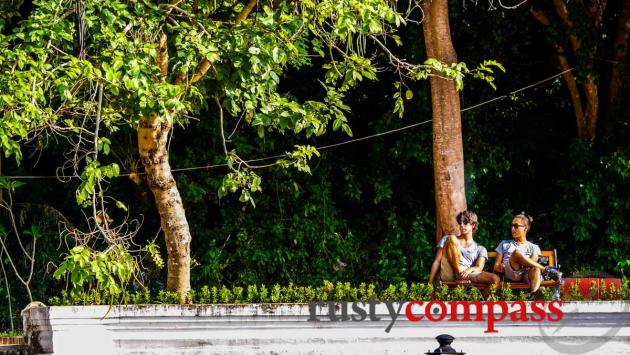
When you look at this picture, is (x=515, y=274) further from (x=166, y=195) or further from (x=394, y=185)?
(x=394, y=185)

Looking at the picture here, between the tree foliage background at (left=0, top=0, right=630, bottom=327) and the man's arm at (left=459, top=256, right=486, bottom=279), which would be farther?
the tree foliage background at (left=0, top=0, right=630, bottom=327)

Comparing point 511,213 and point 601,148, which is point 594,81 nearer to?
point 601,148

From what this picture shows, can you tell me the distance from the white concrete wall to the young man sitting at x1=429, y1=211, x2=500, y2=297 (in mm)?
833

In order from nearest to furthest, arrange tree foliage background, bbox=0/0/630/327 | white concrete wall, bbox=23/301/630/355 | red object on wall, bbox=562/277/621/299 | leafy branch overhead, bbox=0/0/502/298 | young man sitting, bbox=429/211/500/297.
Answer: leafy branch overhead, bbox=0/0/502/298, white concrete wall, bbox=23/301/630/355, red object on wall, bbox=562/277/621/299, young man sitting, bbox=429/211/500/297, tree foliage background, bbox=0/0/630/327

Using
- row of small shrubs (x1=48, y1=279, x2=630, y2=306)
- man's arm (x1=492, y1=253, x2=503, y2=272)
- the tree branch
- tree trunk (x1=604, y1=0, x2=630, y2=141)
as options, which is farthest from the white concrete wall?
tree trunk (x1=604, y1=0, x2=630, y2=141)

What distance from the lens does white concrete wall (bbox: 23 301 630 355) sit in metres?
9.61

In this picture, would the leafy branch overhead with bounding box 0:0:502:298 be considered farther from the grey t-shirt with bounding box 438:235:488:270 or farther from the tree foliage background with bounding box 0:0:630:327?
the tree foliage background with bounding box 0:0:630:327

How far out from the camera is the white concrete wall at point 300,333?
31.5 feet

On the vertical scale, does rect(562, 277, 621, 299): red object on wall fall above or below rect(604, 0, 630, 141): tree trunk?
below

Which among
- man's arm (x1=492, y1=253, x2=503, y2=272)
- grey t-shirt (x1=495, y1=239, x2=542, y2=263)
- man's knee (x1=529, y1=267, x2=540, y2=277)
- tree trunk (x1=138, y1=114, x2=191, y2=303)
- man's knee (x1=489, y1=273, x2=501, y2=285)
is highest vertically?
tree trunk (x1=138, y1=114, x2=191, y2=303)

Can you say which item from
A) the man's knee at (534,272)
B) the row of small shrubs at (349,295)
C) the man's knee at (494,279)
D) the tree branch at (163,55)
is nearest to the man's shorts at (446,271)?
the row of small shrubs at (349,295)

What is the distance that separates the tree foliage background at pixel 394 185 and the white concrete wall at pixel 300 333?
493 cm

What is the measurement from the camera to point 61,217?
1515 cm

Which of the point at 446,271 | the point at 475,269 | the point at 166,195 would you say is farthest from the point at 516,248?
the point at 166,195
